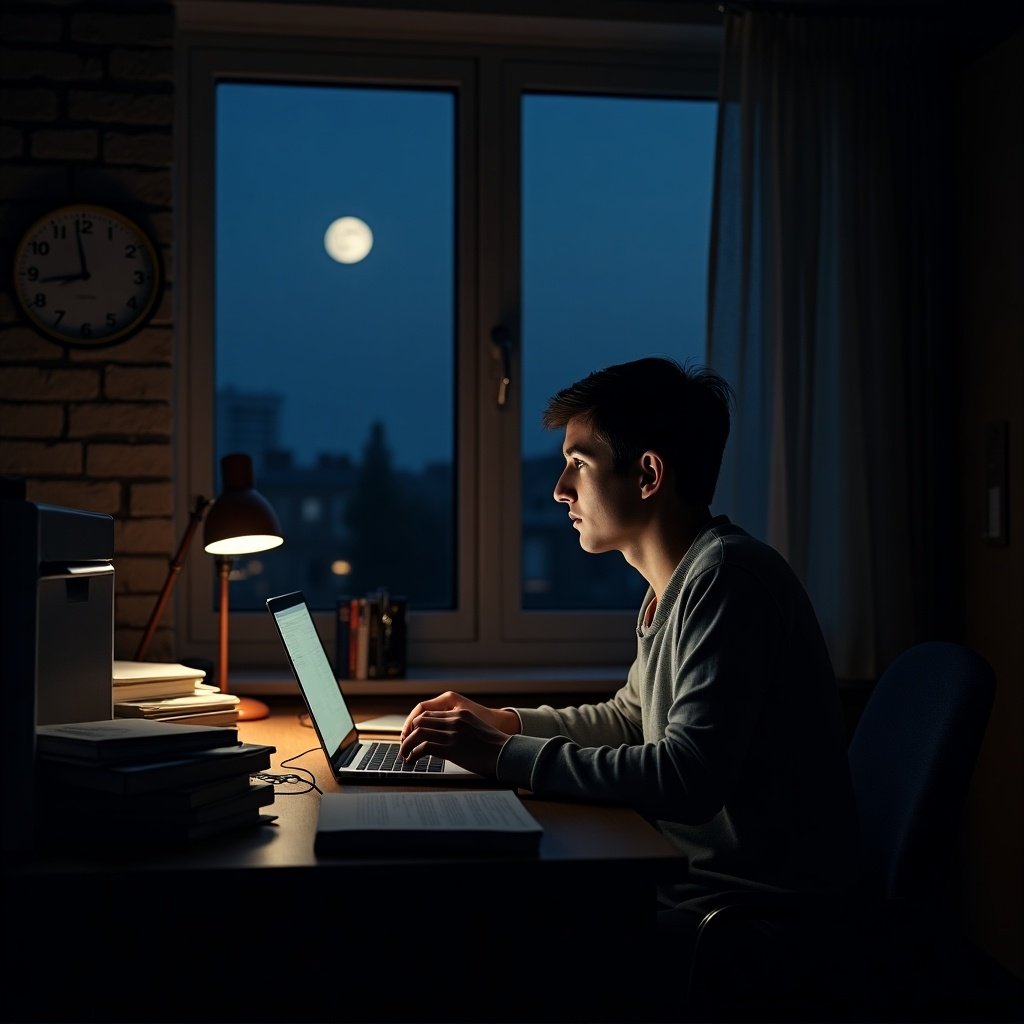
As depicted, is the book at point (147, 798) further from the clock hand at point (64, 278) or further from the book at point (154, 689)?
the clock hand at point (64, 278)

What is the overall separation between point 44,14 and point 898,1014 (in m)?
2.66

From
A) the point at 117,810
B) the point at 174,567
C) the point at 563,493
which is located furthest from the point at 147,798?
the point at 174,567

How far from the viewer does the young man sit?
1438mm

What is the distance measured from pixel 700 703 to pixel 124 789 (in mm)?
716

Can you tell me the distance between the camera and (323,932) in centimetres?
128

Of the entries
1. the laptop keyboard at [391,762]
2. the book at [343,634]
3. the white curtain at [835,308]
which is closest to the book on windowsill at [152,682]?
the laptop keyboard at [391,762]

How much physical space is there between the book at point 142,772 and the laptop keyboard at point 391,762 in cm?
34

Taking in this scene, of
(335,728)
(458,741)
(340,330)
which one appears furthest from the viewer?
(340,330)

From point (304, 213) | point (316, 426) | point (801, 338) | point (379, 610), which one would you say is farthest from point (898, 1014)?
point (304, 213)

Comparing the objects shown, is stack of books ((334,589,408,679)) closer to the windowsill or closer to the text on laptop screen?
the windowsill

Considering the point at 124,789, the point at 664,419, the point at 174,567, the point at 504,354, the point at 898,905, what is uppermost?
the point at 504,354

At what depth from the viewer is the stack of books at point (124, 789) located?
4.17ft

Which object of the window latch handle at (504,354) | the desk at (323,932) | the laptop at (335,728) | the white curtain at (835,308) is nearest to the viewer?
the desk at (323,932)

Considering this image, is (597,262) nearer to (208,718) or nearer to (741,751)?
(208,718)
